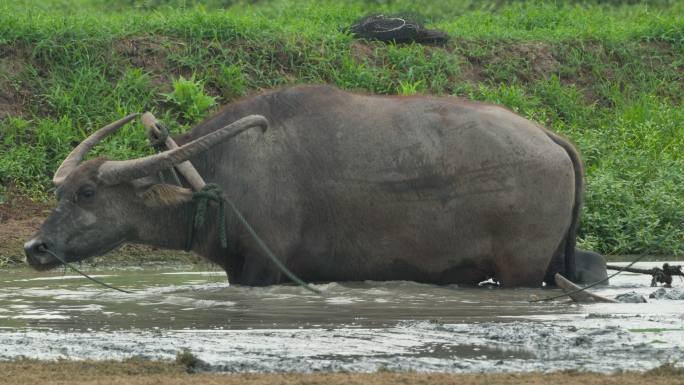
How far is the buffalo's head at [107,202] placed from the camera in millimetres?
8398

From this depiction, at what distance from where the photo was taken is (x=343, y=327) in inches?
275

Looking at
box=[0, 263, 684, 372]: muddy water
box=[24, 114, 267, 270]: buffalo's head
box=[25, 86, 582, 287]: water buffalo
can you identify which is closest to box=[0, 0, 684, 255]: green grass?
box=[25, 86, 582, 287]: water buffalo

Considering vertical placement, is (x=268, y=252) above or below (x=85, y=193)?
below

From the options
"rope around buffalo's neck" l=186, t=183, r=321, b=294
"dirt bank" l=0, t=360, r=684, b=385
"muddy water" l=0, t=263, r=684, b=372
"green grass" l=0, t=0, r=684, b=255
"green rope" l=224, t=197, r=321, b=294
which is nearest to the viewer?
"dirt bank" l=0, t=360, r=684, b=385

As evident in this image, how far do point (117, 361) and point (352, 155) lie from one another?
3.36 meters

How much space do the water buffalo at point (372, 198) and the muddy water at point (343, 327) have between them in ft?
0.69

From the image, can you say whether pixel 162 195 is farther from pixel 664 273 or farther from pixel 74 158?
pixel 664 273

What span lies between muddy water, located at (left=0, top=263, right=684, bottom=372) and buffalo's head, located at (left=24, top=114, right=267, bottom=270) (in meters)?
0.34

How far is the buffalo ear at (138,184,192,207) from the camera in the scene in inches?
341

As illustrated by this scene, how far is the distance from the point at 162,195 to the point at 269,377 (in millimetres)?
3368

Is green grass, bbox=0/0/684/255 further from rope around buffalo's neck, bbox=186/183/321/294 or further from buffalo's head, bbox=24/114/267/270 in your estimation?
rope around buffalo's neck, bbox=186/183/321/294

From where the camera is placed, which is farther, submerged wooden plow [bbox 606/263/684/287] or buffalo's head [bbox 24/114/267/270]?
submerged wooden plow [bbox 606/263/684/287]

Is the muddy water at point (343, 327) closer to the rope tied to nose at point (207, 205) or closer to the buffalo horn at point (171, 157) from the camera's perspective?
the rope tied to nose at point (207, 205)

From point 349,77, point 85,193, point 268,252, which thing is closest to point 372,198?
point 268,252
